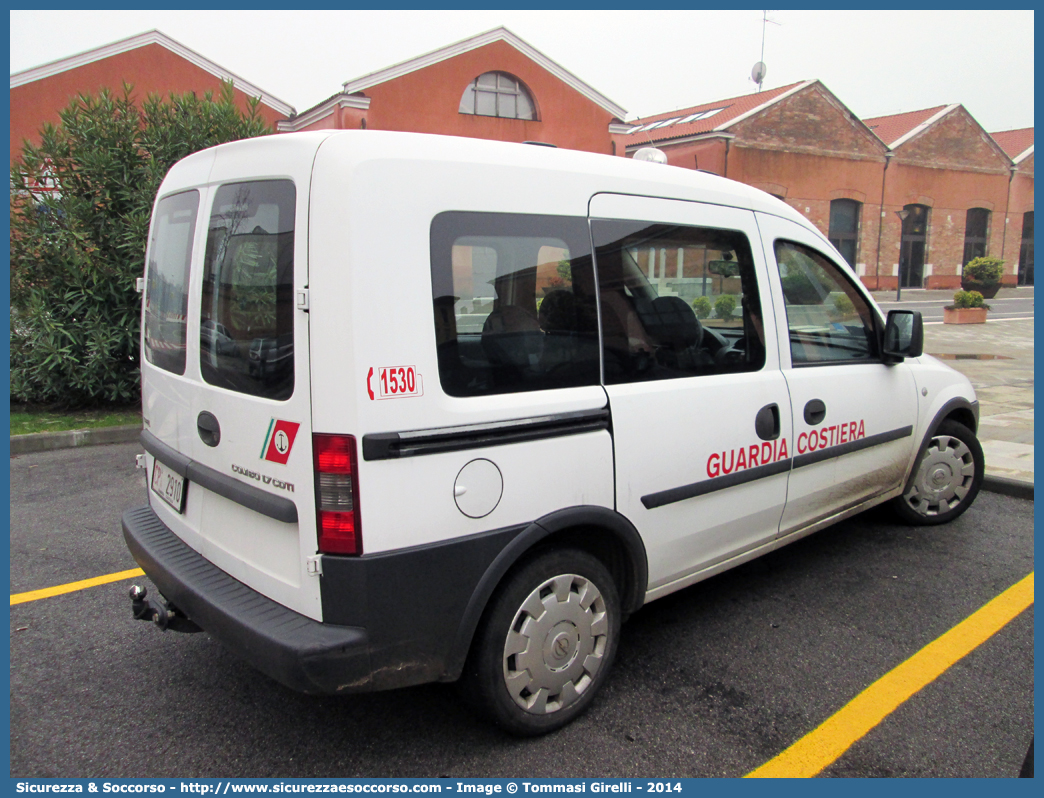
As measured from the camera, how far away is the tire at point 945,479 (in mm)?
4363

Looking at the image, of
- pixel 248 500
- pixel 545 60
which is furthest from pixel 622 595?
pixel 545 60

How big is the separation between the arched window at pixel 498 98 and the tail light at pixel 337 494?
24.8m

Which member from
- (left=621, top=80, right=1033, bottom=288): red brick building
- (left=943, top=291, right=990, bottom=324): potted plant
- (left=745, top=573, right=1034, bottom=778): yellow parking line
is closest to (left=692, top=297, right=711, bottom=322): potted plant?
(left=745, top=573, right=1034, bottom=778): yellow parking line

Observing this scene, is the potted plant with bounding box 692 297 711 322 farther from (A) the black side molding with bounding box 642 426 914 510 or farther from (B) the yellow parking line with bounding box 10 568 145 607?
(B) the yellow parking line with bounding box 10 568 145 607

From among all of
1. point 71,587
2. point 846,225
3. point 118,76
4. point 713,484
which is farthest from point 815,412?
point 846,225

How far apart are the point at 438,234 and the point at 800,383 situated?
74.9 inches

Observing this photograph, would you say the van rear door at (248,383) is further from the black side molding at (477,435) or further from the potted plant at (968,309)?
the potted plant at (968,309)

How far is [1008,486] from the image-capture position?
17.0 ft

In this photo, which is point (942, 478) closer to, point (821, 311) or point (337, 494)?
point (821, 311)

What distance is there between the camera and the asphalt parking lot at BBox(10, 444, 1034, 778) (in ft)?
7.78

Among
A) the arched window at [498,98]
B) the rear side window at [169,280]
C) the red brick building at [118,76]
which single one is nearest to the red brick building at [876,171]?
the arched window at [498,98]

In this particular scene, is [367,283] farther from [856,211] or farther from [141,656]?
[856,211]

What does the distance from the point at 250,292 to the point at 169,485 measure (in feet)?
3.12

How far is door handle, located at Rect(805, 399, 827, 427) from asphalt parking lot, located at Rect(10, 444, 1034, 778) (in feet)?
2.96
